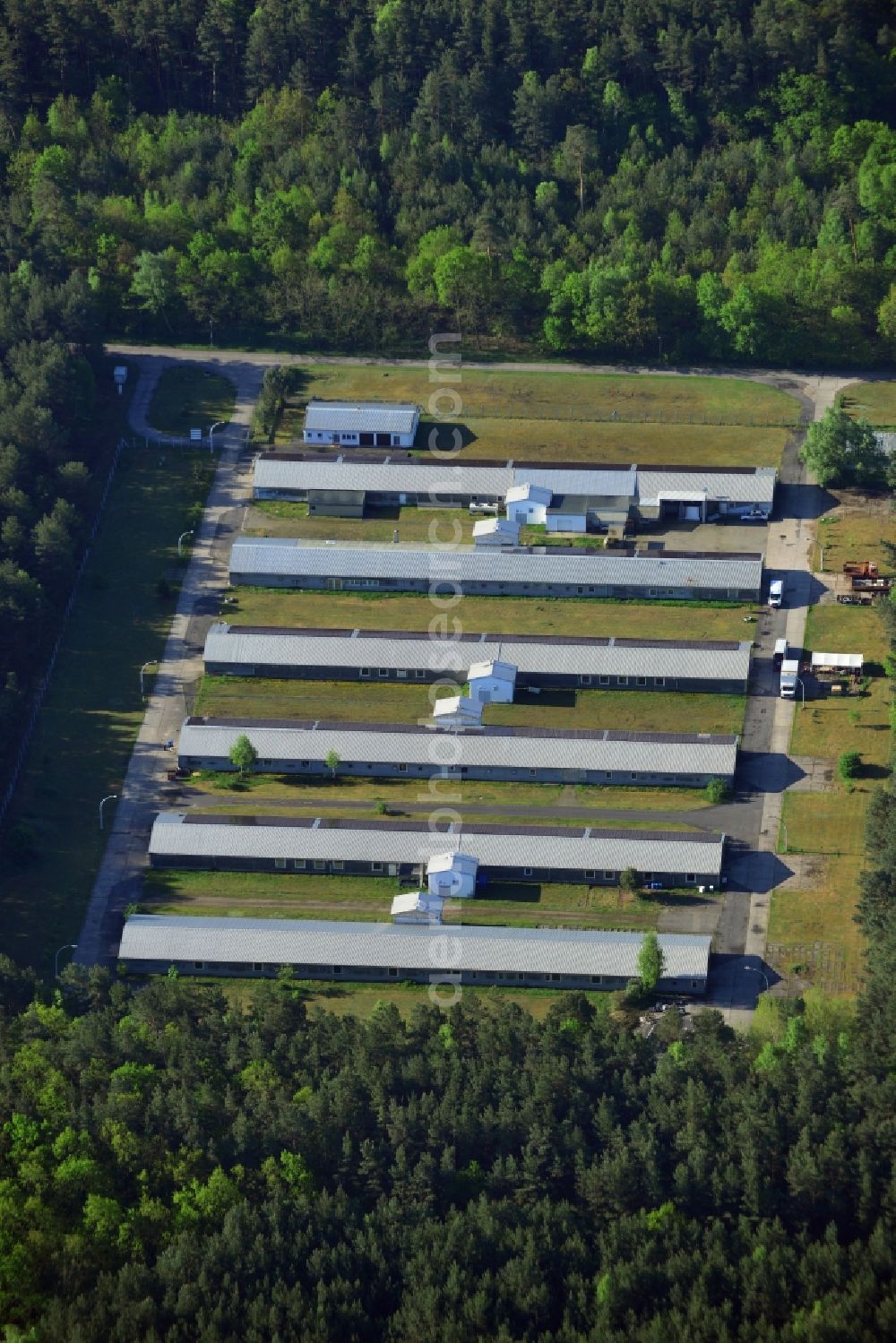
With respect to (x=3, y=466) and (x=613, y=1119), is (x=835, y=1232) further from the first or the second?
(x=3, y=466)

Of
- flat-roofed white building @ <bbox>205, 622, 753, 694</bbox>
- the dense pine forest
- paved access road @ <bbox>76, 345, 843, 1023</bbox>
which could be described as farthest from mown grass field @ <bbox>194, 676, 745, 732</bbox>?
the dense pine forest

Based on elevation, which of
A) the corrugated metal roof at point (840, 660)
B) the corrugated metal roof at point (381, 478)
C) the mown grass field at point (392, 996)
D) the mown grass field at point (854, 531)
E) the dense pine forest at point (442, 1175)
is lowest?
the mown grass field at point (392, 996)

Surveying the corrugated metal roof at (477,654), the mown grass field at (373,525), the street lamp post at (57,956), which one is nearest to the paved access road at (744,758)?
the street lamp post at (57,956)

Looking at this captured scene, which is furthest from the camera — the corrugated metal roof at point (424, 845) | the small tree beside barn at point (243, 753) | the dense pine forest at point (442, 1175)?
the small tree beside barn at point (243, 753)

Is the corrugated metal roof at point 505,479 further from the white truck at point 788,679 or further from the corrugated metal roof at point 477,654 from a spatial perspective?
the white truck at point 788,679

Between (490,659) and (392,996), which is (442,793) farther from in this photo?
(392,996)

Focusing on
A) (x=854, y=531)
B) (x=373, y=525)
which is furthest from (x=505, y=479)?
(x=854, y=531)

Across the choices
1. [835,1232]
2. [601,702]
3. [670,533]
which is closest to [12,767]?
[601,702]
